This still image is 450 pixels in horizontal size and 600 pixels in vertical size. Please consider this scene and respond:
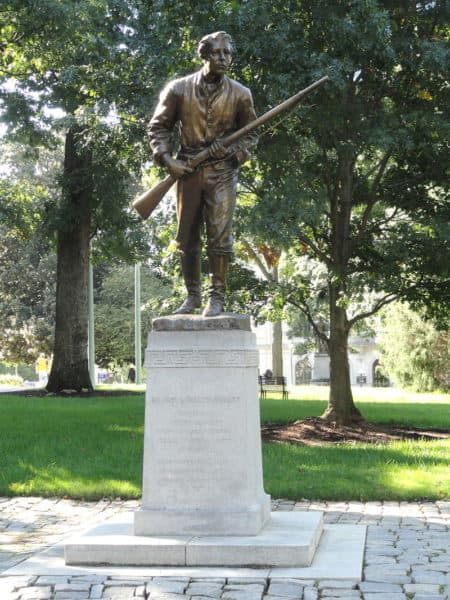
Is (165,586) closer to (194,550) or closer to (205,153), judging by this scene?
(194,550)

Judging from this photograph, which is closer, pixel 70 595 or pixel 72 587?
pixel 70 595

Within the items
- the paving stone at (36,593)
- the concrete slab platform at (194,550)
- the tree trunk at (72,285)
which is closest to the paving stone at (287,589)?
the concrete slab platform at (194,550)

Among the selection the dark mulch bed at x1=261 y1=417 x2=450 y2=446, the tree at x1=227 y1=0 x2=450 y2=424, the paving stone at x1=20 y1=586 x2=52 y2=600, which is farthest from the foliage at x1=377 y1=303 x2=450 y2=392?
the paving stone at x1=20 y1=586 x2=52 y2=600

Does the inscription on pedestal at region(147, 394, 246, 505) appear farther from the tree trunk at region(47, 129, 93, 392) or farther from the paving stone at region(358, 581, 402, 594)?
the tree trunk at region(47, 129, 93, 392)

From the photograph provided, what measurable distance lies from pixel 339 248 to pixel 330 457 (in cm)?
575

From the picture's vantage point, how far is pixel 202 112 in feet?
27.0

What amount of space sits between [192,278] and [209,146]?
124 centimetres

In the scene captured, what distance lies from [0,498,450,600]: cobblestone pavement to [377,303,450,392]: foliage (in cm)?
3048

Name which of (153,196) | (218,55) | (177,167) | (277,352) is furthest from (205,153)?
(277,352)

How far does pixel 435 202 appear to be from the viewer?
58.0ft

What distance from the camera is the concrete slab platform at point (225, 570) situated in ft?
22.4

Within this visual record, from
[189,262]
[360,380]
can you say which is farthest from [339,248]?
[360,380]

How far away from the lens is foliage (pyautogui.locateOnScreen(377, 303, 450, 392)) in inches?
1574

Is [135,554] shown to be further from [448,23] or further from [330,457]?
[448,23]
